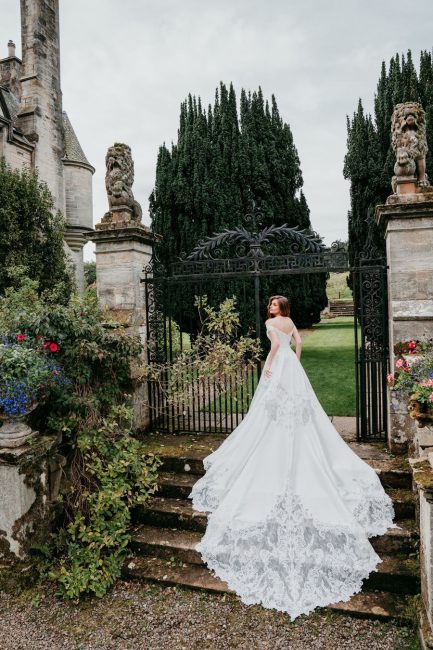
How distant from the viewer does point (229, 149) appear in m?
12.5

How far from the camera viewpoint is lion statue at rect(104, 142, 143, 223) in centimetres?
557

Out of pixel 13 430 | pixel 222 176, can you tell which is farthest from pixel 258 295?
pixel 222 176

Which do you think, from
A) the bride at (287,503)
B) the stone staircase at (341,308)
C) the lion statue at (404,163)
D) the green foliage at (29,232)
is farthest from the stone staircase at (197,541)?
the stone staircase at (341,308)

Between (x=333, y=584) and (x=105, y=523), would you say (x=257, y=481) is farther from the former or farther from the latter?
(x=105, y=523)

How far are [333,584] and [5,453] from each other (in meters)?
2.93

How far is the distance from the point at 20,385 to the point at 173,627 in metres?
2.29

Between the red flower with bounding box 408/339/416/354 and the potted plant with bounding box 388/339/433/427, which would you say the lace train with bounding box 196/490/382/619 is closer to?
the potted plant with bounding box 388/339/433/427

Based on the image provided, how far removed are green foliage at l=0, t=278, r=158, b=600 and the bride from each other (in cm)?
78

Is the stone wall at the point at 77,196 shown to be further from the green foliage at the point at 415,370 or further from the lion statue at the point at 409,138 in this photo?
the green foliage at the point at 415,370

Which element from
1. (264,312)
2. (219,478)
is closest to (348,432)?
(219,478)

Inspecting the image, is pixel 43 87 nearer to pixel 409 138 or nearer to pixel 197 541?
pixel 409 138

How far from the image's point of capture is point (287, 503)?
11.9ft

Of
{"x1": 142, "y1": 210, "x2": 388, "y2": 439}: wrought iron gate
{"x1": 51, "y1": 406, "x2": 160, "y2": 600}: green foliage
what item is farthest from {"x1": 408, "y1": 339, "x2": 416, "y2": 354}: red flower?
{"x1": 51, "y1": 406, "x2": 160, "y2": 600}: green foliage

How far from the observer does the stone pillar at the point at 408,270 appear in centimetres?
464
